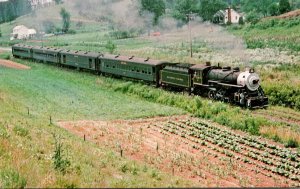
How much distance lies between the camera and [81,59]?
51625 mm

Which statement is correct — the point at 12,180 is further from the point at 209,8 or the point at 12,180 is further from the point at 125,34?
the point at 125,34

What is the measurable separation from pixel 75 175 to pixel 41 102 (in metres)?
21.6

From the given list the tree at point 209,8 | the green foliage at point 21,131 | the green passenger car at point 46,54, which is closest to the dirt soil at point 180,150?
the green foliage at point 21,131

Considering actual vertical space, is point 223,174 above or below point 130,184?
below

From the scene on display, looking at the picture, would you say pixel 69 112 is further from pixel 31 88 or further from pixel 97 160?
pixel 97 160

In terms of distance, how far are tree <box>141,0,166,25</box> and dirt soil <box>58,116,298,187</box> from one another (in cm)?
7480

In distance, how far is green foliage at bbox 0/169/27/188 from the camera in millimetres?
11344

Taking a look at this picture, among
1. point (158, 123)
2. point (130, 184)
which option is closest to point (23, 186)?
point (130, 184)

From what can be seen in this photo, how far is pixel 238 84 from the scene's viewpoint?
29.7 metres

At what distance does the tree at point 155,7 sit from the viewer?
10038 cm

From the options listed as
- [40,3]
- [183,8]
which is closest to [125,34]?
[183,8]

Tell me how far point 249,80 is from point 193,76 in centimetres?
584

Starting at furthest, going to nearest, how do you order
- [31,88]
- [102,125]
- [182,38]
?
[182,38]
[31,88]
[102,125]

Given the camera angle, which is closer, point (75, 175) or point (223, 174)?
point (75, 175)
